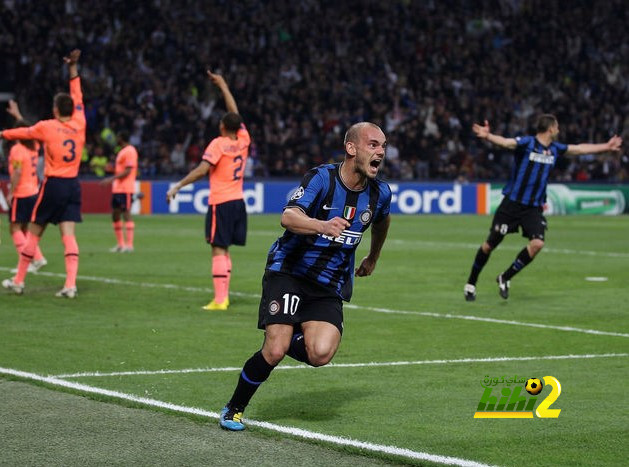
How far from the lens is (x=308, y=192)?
7.27m

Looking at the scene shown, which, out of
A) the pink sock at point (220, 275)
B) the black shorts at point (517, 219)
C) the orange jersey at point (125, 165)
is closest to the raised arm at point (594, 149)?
the black shorts at point (517, 219)

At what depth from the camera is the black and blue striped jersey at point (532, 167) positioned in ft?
48.8

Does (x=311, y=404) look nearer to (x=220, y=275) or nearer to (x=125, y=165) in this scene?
(x=220, y=275)

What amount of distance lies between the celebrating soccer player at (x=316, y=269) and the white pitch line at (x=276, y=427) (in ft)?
1.06

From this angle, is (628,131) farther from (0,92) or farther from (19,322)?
(19,322)

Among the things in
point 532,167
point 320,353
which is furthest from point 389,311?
point 320,353

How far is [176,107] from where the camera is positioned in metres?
39.0

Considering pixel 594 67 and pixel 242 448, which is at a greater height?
pixel 594 67

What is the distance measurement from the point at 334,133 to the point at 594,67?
435 inches

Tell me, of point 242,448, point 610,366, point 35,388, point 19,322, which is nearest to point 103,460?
point 242,448

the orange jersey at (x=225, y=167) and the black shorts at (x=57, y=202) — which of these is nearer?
the orange jersey at (x=225, y=167)

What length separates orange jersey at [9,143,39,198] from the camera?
18.0m

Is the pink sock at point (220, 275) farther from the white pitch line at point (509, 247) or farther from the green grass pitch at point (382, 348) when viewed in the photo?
the white pitch line at point (509, 247)

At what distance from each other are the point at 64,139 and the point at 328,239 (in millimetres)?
7882
